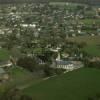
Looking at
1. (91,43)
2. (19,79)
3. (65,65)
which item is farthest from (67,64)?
(91,43)

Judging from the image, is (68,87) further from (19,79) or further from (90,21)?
(90,21)

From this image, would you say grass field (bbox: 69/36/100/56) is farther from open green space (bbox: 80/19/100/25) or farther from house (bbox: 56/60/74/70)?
open green space (bbox: 80/19/100/25)

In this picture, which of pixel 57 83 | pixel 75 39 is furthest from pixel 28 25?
pixel 57 83

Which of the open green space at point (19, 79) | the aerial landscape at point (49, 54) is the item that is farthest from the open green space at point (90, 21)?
the open green space at point (19, 79)

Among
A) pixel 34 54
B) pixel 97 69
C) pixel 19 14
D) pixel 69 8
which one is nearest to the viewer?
pixel 97 69

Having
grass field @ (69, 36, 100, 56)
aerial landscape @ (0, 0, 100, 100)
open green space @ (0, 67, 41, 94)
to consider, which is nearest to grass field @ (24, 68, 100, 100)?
aerial landscape @ (0, 0, 100, 100)

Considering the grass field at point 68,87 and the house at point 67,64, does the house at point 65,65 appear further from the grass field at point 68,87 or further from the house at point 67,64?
the grass field at point 68,87

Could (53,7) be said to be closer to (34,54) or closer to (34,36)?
(34,36)
